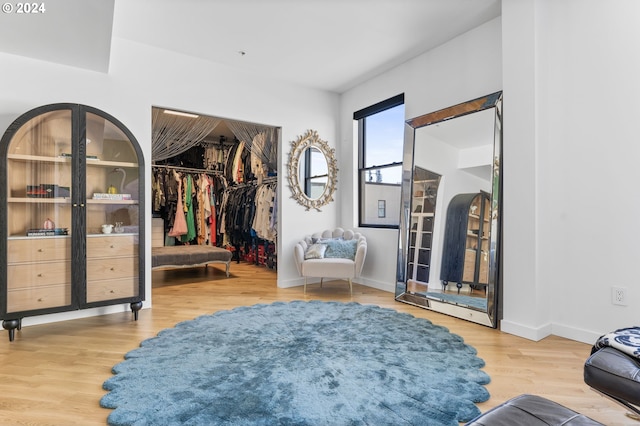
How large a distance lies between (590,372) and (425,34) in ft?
10.9

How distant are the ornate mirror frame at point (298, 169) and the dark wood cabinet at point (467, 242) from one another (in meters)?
1.99

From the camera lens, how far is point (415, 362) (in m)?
2.34

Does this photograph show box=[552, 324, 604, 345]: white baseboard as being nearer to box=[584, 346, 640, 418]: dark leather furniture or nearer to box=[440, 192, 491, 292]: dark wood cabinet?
box=[440, 192, 491, 292]: dark wood cabinet

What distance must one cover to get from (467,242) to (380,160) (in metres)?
1.85

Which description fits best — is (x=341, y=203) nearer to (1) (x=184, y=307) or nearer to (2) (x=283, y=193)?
(2) (x=283, y=193)

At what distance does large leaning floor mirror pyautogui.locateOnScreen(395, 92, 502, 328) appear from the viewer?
321 cm

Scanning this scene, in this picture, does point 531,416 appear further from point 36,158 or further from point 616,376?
point 36,158

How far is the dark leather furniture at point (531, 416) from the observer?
1.08 metres

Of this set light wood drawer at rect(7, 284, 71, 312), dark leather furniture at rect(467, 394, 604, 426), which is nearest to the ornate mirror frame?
light wood drawer at rect(7, 284, 71, 312)

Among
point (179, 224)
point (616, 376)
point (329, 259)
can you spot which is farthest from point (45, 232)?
point (616, 376)

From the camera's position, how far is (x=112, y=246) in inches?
129

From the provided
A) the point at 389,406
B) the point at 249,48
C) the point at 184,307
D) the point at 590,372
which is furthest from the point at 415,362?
→ the point at 249,48

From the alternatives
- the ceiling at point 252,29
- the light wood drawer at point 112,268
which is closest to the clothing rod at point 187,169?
the ceiling at point 252,29

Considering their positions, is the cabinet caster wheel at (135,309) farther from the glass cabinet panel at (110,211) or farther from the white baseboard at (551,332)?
the white baseboard at (551,332)
